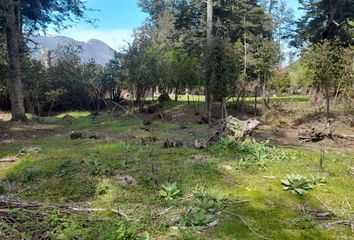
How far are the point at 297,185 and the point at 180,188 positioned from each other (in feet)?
5.08

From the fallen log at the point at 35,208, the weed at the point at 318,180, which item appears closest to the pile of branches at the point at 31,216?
the fallen log at the point at 35,208

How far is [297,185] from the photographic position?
4.48 metres

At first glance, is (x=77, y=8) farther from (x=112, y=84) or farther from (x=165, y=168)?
(x=165, y=168)

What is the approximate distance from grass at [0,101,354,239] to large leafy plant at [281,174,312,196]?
90 mm

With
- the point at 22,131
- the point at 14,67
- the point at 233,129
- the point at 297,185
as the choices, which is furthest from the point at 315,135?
the point at 14,67

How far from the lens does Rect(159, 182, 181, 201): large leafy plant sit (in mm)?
4261

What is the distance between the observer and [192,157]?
582cm

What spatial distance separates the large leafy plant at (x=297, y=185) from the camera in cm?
441

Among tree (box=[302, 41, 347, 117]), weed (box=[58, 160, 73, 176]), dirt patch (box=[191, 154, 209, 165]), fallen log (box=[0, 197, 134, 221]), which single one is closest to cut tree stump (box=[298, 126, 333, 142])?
tree (box=[302, 41, 347, 117])

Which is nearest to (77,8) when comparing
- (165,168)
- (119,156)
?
(119,156)

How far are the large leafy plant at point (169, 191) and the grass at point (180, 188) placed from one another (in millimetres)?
79

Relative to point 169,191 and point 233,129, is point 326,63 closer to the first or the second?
point 233,129

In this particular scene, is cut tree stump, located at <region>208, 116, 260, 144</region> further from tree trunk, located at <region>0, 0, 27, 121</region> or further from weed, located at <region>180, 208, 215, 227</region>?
tree trunk, located at <region>0, 0, 27, 121</region>

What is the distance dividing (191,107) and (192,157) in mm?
14028
